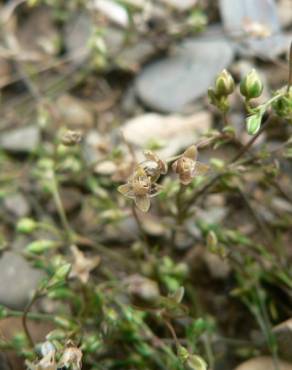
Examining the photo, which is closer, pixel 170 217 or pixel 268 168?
pixel 268 168

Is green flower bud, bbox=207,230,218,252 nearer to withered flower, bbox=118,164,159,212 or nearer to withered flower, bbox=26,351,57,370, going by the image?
withered flower, bbox=118,164,159,212

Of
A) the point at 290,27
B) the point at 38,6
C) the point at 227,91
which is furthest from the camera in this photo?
the point at 38,6

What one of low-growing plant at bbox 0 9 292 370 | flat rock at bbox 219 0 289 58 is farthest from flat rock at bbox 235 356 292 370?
flat rock at bbox 219 0 289 58

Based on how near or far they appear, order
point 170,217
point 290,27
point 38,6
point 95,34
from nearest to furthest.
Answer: point 170,217 < point 95,34 < point 290,27 < point 38,6

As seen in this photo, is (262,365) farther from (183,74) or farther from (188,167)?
(183,74)

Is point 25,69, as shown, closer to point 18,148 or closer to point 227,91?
point 18,148

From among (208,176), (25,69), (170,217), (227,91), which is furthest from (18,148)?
(227,91)

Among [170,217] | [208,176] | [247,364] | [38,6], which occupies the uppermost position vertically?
[38,6]

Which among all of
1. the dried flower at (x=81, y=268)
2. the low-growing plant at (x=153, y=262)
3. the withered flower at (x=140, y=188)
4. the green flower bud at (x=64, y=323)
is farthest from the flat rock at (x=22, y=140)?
the withered flower at (x=140, y=188)
